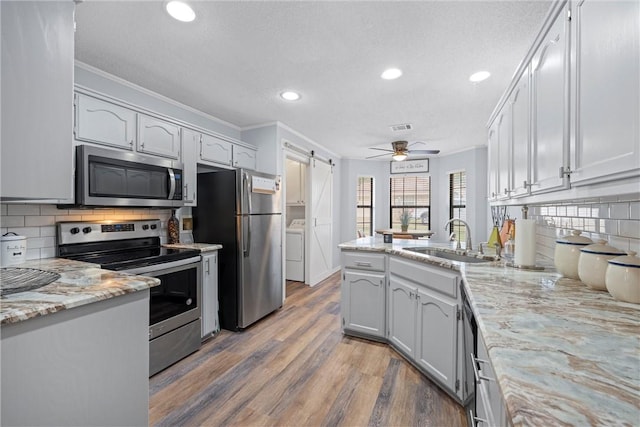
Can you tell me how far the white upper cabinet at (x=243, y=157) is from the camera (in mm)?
3349

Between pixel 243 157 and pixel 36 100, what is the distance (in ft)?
7.87

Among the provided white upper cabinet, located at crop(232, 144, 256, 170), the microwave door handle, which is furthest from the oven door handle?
white upper cabinet, located at crop(232, 144, 256, 170)

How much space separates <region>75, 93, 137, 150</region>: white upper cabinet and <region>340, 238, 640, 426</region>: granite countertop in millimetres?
2584

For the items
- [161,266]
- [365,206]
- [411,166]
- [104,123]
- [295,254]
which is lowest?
[295,254]

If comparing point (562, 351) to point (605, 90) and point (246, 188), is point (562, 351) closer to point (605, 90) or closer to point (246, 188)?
point (605, 90)

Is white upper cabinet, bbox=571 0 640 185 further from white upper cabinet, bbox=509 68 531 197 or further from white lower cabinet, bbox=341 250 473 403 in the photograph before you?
white lower cabinet, bbox=341 250 473 403

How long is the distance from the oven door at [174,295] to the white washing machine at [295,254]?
2.41 meters

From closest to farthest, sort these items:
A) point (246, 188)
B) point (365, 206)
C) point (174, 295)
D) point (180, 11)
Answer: point (180, 11), point (174, 295), point (246, 188), point (365, 206)

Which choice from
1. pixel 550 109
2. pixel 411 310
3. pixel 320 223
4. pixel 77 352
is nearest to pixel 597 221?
pixel 550 109

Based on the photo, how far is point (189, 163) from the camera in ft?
9.05

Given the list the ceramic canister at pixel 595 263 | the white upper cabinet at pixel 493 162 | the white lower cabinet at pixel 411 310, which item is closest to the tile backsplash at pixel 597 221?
the ceramic canister at pixel 595 263

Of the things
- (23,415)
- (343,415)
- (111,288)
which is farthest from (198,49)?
(343,415)

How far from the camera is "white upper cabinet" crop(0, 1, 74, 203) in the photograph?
3.41 ft

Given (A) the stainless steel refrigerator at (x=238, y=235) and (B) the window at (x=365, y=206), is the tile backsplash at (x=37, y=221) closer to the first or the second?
(A) the stainless steel refrigerator at (x=238, y=235)
